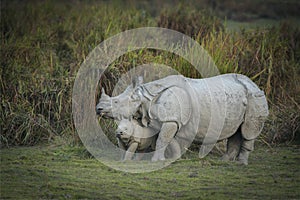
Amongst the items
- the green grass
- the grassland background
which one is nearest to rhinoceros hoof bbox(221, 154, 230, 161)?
the green grass

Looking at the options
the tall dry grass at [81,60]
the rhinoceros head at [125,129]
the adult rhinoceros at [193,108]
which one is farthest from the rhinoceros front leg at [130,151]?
the tall dry grass at [81,60]

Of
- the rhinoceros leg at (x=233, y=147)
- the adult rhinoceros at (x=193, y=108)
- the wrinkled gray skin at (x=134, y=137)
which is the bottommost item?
the rhinoceros leg at (x=233, y=147)

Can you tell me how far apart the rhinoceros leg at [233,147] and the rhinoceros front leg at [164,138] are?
846mm

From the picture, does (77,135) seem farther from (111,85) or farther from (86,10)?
(86,10)

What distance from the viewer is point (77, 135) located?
848 centimetres

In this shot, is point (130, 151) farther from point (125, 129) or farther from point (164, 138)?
point (164, 138)

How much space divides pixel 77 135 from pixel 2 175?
5.36ft

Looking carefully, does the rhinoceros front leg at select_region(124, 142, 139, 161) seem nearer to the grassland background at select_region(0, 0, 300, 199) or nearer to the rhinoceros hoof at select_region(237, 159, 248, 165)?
the grassland background at select_region(0, 0, 300, 199)

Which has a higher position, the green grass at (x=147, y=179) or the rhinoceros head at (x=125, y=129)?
the rhinoceros head at (x=125, y=129)

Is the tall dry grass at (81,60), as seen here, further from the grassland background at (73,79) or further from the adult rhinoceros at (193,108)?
the adult rhinoceros at (193,108)

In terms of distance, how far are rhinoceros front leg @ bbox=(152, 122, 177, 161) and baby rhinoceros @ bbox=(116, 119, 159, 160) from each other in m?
0.17

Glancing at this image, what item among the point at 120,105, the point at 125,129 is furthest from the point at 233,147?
the point at 120,105

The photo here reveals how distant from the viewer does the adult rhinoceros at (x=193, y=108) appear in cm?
710

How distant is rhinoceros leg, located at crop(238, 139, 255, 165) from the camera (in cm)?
751
